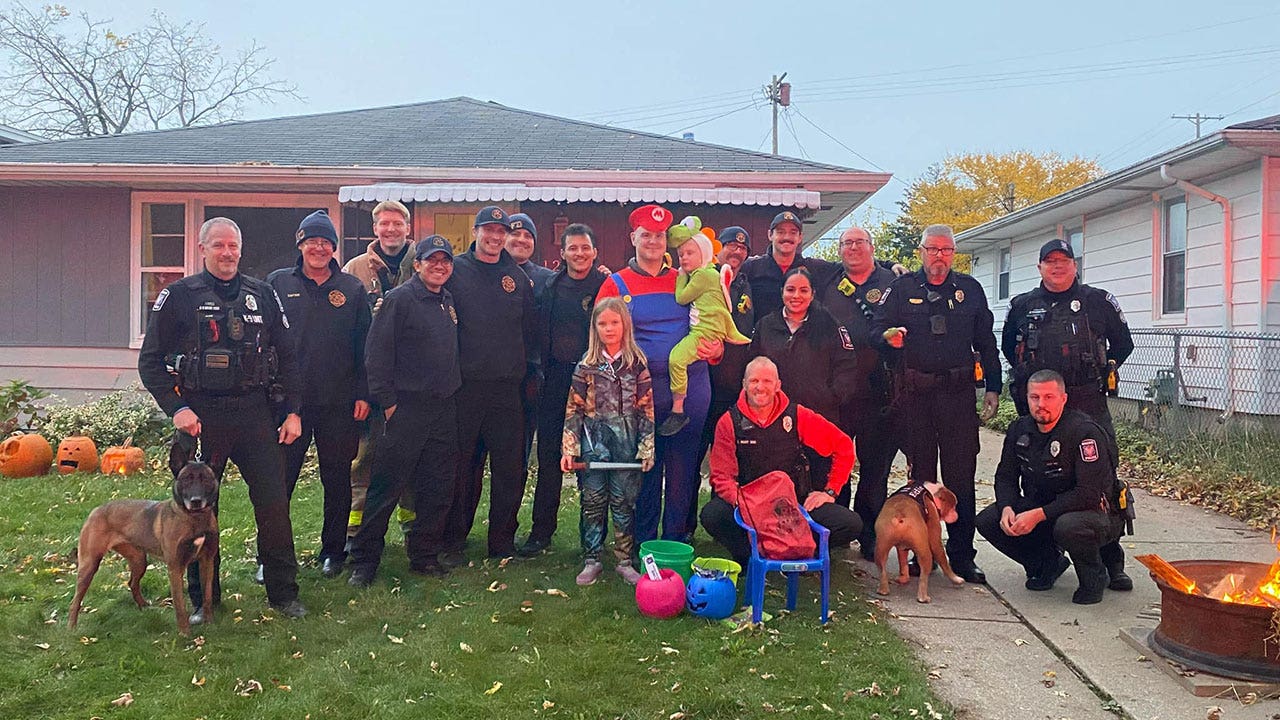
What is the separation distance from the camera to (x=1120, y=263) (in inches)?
455

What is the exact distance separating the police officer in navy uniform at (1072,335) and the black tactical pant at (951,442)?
368 millimetres

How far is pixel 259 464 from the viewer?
4008 millimetres

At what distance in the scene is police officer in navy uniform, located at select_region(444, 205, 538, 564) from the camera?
15.8ft

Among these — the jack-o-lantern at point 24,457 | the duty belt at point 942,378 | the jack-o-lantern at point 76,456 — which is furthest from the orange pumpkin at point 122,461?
the duty belt at point 942,378

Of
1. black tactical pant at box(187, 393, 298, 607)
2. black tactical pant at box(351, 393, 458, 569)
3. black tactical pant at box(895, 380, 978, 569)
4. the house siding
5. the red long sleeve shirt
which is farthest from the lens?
the house siding

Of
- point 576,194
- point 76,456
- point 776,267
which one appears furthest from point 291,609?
point 576,194

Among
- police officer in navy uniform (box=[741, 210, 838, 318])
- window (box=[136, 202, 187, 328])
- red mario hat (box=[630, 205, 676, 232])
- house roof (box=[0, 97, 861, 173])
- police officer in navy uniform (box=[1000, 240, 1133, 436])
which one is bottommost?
police officer in navy uniform (box=[1000, 240, 1133, 436])

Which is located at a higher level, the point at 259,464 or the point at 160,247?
the point at 160,247

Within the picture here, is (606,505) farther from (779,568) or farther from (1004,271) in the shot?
(1004,271)

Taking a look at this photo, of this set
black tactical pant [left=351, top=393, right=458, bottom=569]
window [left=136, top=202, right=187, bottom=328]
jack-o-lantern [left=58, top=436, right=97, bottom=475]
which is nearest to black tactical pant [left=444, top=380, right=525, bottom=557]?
black tactical pant [left=351, top=393, right=458, bottom=569]

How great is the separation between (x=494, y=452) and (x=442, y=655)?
149 cm

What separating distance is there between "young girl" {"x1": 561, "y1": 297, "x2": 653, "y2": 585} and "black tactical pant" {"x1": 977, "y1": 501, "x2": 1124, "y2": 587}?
190 centimetres

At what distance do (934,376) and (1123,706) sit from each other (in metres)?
2.01

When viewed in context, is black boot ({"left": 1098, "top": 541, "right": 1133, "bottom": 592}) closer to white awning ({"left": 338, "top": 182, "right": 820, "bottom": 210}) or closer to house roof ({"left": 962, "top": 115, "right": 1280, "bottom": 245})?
→ white awning ({"left": 338, "top": 182, "right": 820, "bottom": 210})
